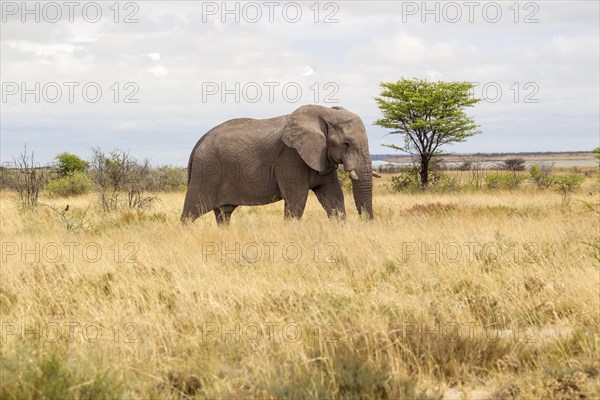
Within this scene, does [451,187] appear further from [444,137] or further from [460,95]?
[460,95]

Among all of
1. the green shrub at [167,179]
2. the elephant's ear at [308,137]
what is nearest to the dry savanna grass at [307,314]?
the elephant's ear at [308,137]

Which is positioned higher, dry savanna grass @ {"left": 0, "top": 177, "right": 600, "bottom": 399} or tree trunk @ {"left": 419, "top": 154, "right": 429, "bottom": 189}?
tree trunk @ {"left": 419, "top": 154, "right": 429, "bottom": 189}

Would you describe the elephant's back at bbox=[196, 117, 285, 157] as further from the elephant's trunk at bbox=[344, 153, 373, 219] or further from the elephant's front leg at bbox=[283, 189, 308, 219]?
the elephant's trunk at bbox=[344, 153, 373, 219]

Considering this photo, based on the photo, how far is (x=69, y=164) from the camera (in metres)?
35.5

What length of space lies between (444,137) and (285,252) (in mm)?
21242

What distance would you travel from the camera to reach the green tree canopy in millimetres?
35375

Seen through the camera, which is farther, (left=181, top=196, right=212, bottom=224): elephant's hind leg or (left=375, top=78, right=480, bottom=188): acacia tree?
(left=375, top=78, right=480, bottom=188): acacia tree

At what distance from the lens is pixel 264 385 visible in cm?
493

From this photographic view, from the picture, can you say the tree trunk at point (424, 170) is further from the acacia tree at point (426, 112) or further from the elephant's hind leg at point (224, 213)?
the elephant's hind leg at point (224, 213)

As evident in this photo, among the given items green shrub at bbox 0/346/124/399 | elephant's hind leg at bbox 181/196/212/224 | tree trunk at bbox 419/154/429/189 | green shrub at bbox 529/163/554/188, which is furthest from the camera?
green shrub at bbox 529/163/554/188

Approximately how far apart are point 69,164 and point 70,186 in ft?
23.7

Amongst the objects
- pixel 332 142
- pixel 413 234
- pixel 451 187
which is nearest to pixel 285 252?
pixel 413 234

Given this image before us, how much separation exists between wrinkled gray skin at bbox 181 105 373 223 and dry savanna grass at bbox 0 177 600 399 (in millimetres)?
1804
